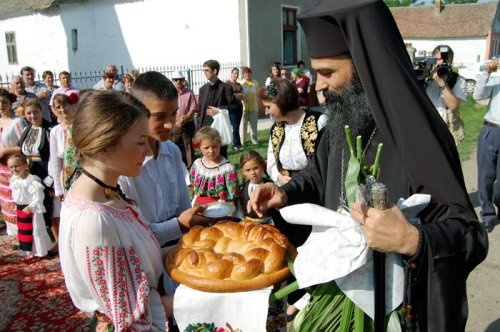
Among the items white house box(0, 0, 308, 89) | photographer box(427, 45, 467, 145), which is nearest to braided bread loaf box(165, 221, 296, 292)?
photographer box(427, 45, 467, 145)

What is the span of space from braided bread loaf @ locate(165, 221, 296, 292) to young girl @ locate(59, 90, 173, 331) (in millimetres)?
168

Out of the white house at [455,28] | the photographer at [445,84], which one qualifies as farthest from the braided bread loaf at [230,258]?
the white house at [455,28]

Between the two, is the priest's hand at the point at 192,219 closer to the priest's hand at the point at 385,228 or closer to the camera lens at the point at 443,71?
the priest's hand at the point at 385,228

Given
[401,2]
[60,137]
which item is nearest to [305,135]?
[60,137]

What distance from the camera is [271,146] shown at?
5012 millimetres

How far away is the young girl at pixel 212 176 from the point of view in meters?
5.05

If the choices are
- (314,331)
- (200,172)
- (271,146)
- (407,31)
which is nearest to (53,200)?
(200,172)

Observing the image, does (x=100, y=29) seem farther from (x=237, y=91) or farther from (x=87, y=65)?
(x=237, y=91)

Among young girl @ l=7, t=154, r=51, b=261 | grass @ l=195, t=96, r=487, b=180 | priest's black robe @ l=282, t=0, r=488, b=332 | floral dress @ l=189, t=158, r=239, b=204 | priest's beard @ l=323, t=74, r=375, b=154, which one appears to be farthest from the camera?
grass @ l=195, t=96, r=487, b=180

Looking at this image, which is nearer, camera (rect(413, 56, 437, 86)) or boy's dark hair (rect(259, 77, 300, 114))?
boy's dark hair (rect(259, 77, 300, 114))

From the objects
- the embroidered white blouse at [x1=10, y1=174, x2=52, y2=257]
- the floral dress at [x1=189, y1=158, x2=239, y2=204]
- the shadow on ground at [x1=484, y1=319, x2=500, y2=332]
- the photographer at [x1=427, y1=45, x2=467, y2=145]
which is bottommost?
the shadow on ground at [x1=484, y1=319, x2=500, y2=332]

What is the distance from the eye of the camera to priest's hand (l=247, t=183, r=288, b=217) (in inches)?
95.7

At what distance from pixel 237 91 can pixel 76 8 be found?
42.1 ft

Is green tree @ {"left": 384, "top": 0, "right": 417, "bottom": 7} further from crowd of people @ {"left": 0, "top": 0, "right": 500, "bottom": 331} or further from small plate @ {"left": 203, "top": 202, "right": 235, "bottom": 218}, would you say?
small plate @ {"left": 203, "top": 202, "right": 235, "bottom": 218}
